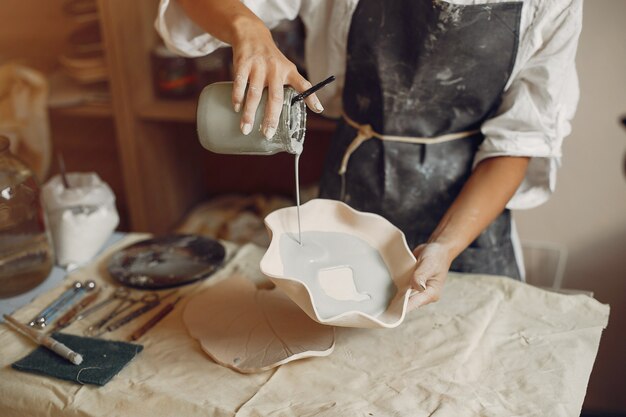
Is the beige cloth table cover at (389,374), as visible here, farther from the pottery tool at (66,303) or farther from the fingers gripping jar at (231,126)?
the fingers gripping jar at (231,126)

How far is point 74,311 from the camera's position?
1.18 meters

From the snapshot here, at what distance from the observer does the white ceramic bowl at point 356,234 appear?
1047mm

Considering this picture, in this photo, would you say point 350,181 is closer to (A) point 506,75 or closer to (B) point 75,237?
(A) point 506,75

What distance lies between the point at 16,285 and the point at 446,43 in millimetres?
963

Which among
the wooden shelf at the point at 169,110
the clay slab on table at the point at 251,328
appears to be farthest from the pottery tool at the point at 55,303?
the wooden shelf at the point at 169,110

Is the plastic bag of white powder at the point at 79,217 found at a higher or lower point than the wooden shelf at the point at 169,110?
lower

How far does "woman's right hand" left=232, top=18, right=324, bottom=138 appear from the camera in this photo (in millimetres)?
984

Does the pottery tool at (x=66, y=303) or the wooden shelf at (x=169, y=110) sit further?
the wooden shelf at (x=169, y=110)

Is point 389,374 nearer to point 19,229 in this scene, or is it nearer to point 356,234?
point 356,234

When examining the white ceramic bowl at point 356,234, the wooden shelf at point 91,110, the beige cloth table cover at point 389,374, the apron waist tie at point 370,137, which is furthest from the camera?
the wooden shelf at point 91,110

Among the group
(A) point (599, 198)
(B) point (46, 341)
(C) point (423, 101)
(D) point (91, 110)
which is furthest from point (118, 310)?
(A) point (599, 198)

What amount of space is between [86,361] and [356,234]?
512mm

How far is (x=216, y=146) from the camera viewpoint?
102cm

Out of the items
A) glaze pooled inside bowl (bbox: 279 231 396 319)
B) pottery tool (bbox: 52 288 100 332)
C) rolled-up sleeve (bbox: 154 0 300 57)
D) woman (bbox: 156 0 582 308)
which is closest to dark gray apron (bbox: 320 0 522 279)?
woman (bbox: 156 0 582 308)
